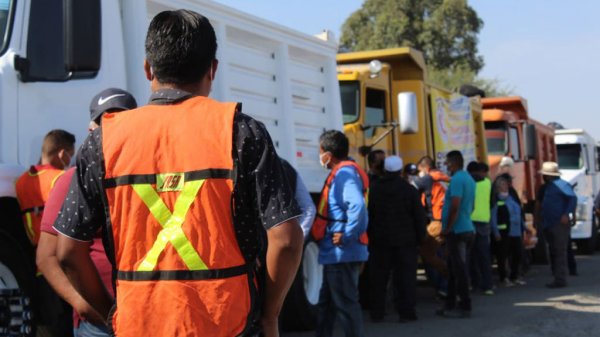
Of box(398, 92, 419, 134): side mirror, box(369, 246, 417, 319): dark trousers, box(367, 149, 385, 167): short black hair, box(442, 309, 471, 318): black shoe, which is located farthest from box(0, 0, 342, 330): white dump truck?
box(442, 309, 471, 318): black shoe

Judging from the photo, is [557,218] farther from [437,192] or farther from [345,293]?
[345,293]

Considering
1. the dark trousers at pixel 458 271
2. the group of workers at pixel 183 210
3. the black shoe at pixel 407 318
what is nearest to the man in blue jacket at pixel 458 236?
the dark trousers at pixel 458 271

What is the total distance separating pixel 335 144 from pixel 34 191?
2635 millimetres

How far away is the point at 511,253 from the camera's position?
45.1 feet

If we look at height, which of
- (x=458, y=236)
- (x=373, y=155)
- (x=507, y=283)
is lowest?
(x=507, y=283)

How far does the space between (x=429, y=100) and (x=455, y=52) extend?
34.3m

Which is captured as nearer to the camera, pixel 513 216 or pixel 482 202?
pixel 482 202

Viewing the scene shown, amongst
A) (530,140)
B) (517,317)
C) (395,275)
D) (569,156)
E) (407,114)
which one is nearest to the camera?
(395,275)

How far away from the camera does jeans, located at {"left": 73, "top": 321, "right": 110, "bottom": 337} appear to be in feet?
11.6

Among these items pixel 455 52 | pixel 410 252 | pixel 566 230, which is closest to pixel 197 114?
pixel 410 252

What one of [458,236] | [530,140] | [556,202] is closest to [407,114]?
[458,236]

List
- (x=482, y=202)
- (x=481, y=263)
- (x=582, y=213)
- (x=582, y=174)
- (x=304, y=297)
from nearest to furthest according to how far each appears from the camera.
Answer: (x=304, y=297) → (x=482, y=202) → (x=481, y=263) → (x=582, y=213) → (x=582, y=174)

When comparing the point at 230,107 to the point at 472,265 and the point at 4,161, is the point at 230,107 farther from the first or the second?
the point at 472,265

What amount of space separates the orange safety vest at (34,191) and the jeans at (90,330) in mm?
1592
